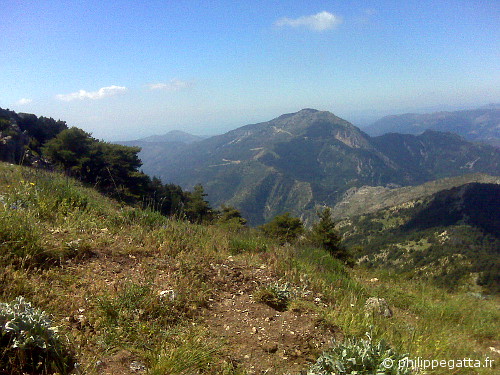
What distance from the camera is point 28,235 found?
3.15 metres

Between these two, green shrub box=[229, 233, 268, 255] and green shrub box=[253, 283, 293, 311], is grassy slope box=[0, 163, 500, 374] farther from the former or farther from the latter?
green shrub box=[253, 283, 293, 311]

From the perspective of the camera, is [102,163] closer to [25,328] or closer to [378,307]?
[25,328]

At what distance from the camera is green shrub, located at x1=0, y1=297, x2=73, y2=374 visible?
71.1 inches

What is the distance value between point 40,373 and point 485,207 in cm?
18731

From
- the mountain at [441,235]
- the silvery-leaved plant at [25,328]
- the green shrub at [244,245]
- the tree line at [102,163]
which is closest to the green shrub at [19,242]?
the silvery-leaved plant at [25,328]

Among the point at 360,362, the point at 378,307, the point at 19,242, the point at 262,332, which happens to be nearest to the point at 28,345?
the point at 19,242

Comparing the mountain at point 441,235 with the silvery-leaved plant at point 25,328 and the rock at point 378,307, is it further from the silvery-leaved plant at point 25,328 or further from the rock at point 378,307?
the silvery-leaved plant at point 25,328

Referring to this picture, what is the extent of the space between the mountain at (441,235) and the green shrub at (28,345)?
7970 cm

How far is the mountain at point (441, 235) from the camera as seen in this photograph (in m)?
78.7

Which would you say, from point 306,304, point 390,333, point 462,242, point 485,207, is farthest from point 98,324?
point 485,207

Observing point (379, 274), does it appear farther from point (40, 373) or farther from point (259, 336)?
point (40, 373)

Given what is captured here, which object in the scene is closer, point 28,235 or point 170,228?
point 28,235

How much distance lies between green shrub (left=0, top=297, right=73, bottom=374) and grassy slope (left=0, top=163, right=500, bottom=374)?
0.20m

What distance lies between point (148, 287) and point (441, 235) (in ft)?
452
